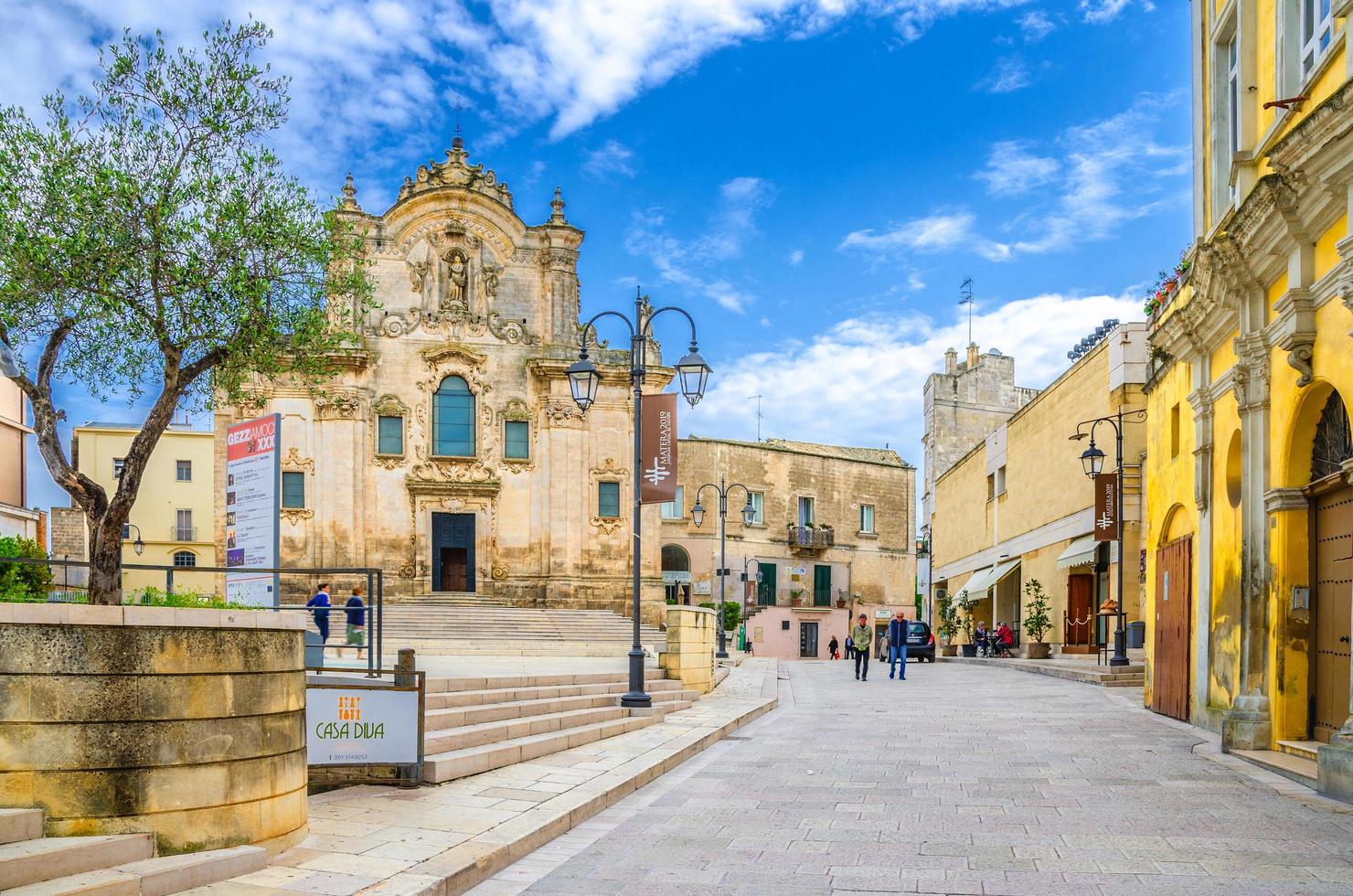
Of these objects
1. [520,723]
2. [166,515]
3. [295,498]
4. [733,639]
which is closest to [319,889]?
[520,723]

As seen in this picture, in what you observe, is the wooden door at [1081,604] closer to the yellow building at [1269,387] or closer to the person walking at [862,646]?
the person walking at [862,646]

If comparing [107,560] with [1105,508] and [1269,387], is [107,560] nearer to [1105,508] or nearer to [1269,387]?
[1269,387]

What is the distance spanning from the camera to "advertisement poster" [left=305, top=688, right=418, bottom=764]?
862 centimetres

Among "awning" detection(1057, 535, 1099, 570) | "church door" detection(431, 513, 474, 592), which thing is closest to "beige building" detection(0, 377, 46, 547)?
"church door" detection(431, 513, 474, 592)

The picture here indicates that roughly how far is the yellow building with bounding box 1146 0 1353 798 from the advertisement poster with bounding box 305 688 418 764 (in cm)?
730

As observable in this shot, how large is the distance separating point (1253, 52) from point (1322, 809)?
27.7ft

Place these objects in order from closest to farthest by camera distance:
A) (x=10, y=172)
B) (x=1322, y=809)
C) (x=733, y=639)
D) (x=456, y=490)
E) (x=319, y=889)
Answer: (x=319, y=889) < (x=1322, y=809) < (x=10, y=172) < (x=456, y=490) < (x=733, y=639)

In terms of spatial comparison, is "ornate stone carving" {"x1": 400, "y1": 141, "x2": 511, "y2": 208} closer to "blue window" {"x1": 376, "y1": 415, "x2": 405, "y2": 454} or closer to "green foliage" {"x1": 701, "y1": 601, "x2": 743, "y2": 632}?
"blue window" {"x1": 376, "y1": 415, "x2": 405, "y2": 454}

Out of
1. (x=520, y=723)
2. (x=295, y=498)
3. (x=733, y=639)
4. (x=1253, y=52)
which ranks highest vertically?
(x=1253, y=52)

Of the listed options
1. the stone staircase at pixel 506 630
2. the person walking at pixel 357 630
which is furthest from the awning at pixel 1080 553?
the person walking at pixel 357 630

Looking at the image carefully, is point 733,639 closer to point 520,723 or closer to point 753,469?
point 753,469

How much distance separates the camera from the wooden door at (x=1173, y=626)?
1541cm

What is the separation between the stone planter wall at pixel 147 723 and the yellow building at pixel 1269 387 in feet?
26.2

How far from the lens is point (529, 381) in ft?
115
